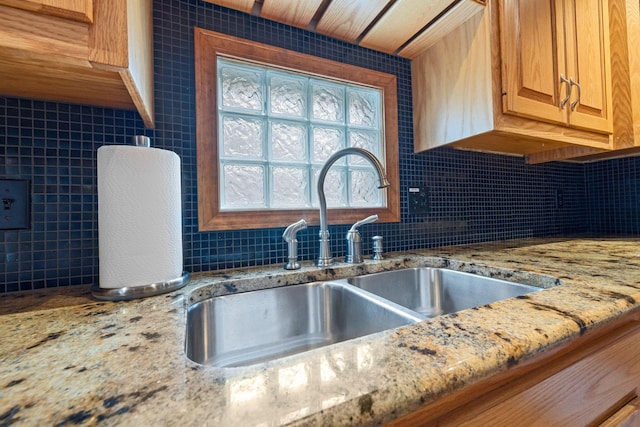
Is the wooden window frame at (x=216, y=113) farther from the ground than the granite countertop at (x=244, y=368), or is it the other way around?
the wooden window frame at (x=216, y=113)

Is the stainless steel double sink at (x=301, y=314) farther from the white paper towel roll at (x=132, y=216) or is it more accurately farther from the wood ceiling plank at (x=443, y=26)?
the wood ceiling plank at (x=443, y=26)

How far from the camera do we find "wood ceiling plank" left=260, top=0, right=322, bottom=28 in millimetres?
901

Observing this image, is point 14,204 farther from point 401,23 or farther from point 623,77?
point 623,77

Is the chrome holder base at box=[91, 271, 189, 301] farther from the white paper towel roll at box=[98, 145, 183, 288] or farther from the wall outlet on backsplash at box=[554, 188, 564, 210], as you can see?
the wall outlet on backsplash at box=[554, 188, 564, 210]

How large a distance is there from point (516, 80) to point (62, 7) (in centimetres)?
124

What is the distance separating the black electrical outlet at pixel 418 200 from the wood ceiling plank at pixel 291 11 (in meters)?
0.77

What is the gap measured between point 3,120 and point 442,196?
1.49m

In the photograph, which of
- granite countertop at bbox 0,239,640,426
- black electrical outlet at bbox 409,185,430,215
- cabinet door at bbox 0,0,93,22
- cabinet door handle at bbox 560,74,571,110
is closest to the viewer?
granite countertop at bbox 0,239,640,426

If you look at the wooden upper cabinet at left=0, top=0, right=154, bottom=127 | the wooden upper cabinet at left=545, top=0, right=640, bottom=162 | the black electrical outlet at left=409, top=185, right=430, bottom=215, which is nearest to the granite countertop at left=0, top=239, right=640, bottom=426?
the wooden upper cabinet at left=0, top=0, right=154, bottom=127

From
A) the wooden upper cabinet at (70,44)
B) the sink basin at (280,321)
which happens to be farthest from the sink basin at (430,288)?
the wooden upper cabinet at (70,44)

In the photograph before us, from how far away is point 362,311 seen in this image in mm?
710

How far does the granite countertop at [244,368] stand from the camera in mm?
253

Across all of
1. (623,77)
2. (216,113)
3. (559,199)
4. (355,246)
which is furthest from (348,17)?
(559,199)

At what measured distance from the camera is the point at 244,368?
1.05 ft
